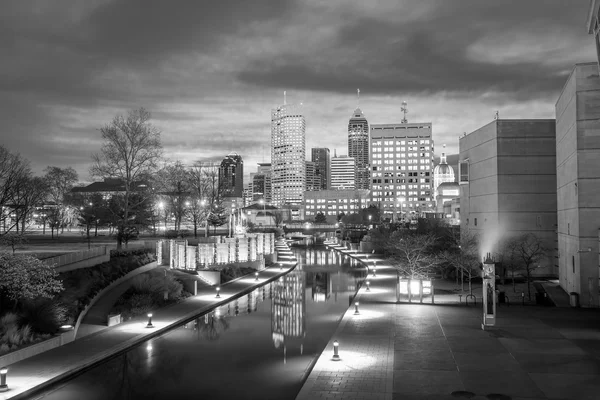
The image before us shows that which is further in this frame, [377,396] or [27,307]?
[27,307]

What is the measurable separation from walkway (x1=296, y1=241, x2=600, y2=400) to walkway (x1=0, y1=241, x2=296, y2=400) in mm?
8145

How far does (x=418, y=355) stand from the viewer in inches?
723

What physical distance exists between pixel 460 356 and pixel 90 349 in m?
14.1

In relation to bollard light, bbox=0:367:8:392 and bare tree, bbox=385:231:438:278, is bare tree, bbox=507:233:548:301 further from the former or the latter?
bollard light, bbox=0:367:8:392

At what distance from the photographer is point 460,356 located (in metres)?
18.3

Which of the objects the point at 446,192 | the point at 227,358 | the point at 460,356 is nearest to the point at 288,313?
the point at 227,358

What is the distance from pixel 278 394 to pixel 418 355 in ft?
19.2

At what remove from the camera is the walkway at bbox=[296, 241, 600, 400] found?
14.4 m

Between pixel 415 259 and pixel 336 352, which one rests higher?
pixel 415 259

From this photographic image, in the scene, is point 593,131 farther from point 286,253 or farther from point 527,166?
point 286,253

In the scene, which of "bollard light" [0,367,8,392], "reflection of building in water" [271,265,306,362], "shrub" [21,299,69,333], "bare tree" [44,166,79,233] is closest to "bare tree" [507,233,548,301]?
"reflection of building in water" [271,265,306,362]

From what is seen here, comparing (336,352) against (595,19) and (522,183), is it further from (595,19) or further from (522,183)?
(522,183)

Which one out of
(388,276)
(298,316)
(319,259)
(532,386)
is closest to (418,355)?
(532,386)

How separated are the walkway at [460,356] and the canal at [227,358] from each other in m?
1.50
